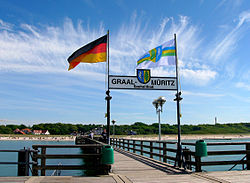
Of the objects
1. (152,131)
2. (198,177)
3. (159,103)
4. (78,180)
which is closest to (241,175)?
(198,177)

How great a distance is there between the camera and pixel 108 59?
10375 millimetres

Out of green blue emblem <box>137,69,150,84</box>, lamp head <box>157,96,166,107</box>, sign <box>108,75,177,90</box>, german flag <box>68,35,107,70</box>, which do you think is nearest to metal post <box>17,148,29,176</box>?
sign <box>108,75,177,90</box>

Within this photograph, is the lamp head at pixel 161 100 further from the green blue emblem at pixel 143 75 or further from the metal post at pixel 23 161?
the metal post at pixel 23 161

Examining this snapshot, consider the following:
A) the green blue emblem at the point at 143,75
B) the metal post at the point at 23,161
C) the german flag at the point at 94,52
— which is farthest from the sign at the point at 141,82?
the metal post at the point at 23,161

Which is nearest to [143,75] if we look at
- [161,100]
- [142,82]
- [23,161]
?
[142,82]

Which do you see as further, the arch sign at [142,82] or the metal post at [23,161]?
the arch sign at [142,82]

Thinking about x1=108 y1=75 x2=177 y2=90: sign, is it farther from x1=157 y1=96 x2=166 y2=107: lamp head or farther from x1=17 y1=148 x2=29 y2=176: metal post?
x1=157 y1=96 x2=166 y2=107: lamp head

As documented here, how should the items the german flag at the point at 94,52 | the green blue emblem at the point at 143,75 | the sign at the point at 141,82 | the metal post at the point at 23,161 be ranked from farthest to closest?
the german flag at the point at 94,52, the green blue emblem at the point at 143,75, the sign at the point at 141,82, the metal post at the point at 23,161

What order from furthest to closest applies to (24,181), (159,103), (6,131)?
(6,131) < (159,103) < (24,181)

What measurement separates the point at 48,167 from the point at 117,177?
2289mm

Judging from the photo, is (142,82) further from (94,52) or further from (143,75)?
(94,52)

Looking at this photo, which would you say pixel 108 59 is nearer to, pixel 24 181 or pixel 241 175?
pixel 24 181

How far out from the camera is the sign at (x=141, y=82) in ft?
33.5

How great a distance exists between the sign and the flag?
716mm
